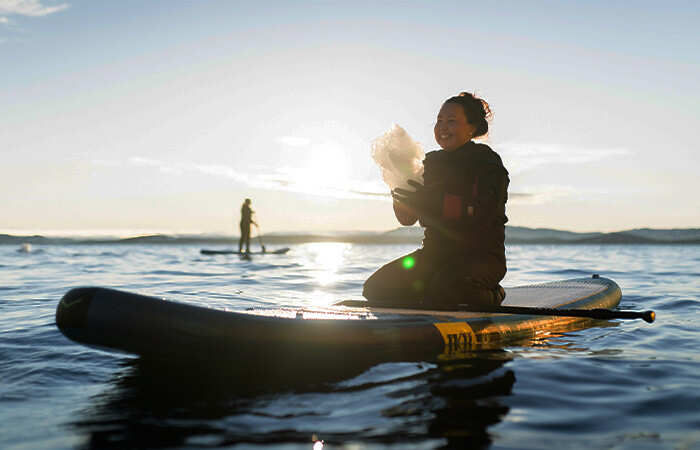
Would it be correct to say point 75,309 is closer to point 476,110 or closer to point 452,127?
point 452,127

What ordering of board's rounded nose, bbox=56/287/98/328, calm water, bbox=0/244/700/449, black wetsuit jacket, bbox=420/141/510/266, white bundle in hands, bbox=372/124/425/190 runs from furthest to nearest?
white bundle in hands, bbox=372/124/425/190, black wetsuit jacket, bbox=420/141/510/266, board's rounded nose, bbox=56/287/98/328, calm water, bbox=0/244/700/449

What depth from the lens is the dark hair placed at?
4.14m

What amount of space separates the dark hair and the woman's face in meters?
0.04

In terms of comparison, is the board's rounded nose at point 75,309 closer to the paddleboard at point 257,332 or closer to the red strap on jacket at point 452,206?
the paddleboard at point 257,332

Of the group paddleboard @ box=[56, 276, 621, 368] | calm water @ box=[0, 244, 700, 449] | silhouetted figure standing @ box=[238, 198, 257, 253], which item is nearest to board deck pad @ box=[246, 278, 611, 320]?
paddleboard @ box=[56, 276, 621, 368]

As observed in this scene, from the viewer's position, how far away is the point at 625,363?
11.3 ft

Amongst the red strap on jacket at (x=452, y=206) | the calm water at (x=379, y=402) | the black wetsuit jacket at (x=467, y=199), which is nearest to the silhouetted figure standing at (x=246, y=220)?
the calm water at (x=379, y=402)

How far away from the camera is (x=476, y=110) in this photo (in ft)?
13.7

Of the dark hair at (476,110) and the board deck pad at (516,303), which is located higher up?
the dark hair at (476,110)

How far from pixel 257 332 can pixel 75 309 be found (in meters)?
0.95

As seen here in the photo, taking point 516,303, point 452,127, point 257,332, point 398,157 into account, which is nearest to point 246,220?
point 516,303

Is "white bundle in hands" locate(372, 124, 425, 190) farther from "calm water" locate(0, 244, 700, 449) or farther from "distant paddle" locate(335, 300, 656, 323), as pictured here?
"calm water" locate(0, 244, 700, 449)

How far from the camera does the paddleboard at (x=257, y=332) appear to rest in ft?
8.89

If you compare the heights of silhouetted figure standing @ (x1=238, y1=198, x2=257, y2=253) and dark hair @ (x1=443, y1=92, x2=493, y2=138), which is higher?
dark hair @ (x1=443, y1=92, x2=493, y2=138)
